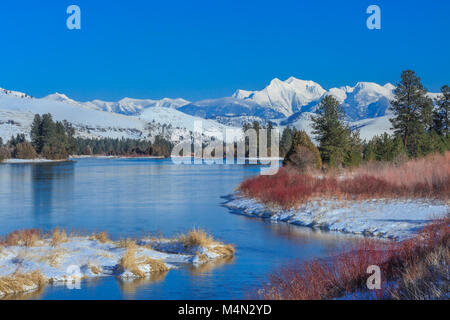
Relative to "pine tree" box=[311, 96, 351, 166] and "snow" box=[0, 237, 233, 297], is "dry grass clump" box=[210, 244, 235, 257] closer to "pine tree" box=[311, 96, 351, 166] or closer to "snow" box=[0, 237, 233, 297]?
"snow" box=[0, 237, 233, 297]

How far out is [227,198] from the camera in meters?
41.4

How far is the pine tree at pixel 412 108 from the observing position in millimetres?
56344

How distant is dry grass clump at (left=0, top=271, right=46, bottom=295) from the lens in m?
14.4

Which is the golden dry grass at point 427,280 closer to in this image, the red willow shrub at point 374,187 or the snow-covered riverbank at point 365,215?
the snow-covered riverbank at point 365,215

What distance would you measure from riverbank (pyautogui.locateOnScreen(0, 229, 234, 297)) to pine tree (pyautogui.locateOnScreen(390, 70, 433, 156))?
1701 inches

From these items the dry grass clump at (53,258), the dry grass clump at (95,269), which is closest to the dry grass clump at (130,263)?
the dry grass clump at (95,269)

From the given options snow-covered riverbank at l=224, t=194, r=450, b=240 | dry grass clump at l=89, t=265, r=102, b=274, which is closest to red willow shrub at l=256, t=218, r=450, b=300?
dry grass clump at l=89, t=265, r=102, b=274

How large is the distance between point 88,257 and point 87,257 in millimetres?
43

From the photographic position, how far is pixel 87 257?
1747 centimetres

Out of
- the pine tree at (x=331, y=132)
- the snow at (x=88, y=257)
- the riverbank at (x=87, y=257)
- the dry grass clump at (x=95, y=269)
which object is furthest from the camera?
the pine tree at (x=331, y=132)

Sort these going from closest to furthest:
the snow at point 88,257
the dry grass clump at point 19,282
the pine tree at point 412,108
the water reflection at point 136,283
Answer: the dry grass clump at point 19,282 → the water reflection at point 136,283 → the snow at point 88,257 → the pine tree at point 412,108

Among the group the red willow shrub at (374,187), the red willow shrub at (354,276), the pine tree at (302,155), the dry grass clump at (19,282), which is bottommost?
the dry grass clump at (19,282)

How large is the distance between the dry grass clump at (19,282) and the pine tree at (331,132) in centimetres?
3985

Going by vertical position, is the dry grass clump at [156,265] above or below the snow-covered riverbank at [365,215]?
below
